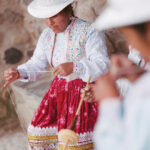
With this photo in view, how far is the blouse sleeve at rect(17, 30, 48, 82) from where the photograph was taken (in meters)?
1.60

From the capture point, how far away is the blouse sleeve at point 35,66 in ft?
5.25

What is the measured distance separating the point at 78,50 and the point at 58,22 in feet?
0.66

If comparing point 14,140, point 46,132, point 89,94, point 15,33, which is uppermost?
point 15,33

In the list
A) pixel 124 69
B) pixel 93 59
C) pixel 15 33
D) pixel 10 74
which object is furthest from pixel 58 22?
pixel 15 33

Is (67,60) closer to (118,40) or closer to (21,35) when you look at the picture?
(118,40)

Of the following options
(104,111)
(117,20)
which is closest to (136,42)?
(117,20)

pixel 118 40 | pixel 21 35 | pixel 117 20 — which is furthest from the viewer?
pixel 21 35

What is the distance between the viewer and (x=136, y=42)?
0.69m

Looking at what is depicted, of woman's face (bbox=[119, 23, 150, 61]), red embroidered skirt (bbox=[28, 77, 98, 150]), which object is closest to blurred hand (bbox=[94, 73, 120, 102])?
woman's face (bbox=[119, 23, 150, 61])

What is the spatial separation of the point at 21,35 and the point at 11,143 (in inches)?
42.8

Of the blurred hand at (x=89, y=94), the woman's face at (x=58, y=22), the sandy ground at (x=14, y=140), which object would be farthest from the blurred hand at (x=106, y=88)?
the sandy ground at (x=14, y=140)

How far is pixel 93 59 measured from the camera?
139 centimetres

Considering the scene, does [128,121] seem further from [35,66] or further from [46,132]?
[35,66]

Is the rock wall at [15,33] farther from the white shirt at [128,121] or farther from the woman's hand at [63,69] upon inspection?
the white shirt at [128,121]
